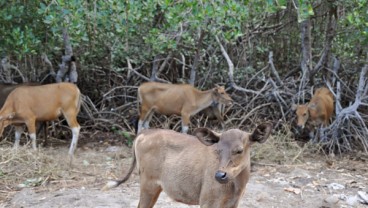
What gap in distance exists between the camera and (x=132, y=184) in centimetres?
876

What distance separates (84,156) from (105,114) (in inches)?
80.3

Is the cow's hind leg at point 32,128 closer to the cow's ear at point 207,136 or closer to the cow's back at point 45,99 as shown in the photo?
the cow's back at point 45,99

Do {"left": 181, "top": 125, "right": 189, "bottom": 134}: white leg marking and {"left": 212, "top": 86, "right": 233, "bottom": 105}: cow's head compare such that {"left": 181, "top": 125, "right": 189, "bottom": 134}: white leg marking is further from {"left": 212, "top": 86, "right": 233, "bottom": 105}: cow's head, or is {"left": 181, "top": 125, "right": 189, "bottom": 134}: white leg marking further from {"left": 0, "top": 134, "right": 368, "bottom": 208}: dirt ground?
{"left": 0, "top": 134, "right": 368, "bottom": 208}: dirt ground

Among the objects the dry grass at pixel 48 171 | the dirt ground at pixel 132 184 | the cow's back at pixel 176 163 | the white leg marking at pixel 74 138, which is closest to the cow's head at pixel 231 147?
the cow's back at pixel 176 163

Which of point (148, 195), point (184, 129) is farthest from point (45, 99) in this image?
point (148, 195)

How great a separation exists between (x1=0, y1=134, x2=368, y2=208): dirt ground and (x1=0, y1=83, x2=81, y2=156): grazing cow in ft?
1.81

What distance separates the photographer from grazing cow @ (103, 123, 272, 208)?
17.6 feet

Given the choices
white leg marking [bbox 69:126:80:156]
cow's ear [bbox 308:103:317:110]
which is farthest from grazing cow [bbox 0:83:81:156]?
cow's ear [bbox 308:103:317:110]

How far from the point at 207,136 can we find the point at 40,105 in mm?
5886

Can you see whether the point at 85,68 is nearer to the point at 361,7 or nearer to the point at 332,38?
the point at 332,38

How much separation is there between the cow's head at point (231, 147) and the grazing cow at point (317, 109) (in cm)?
648

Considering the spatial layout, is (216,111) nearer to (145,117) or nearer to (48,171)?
(145,117)

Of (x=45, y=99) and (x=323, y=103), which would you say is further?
(x=323, y=103)

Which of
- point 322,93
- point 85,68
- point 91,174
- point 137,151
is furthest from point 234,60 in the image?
point 137,151
